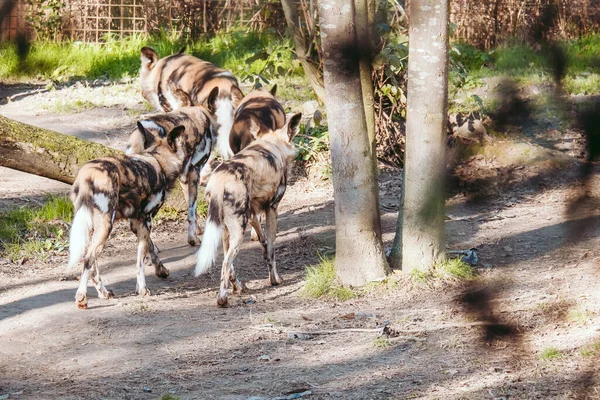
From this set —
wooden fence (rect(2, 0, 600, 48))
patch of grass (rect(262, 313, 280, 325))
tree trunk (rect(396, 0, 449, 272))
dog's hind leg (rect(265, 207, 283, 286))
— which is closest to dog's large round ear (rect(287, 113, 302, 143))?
dog's hind leg (rect(265, 207, 283, 286))

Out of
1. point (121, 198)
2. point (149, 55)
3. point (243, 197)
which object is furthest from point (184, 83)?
point (149, 55)

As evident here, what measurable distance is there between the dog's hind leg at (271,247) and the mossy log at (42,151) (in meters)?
1.89

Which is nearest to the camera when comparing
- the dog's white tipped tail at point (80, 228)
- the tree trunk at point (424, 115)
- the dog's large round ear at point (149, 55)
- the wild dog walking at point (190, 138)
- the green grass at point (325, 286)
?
the dog's large round ear at point (149, 55)

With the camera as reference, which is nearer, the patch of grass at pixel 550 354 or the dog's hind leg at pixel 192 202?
the patch of grass at pixel 550 354

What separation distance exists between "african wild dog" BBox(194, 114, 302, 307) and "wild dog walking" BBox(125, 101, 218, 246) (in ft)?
2.82

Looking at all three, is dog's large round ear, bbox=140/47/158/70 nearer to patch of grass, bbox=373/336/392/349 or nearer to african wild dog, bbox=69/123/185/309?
patch of grass, bbox=373/336/392/349

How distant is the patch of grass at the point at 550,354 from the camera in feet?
12.2

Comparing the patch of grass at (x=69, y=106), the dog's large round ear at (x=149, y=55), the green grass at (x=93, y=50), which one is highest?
the green grass at (x=93, y=50)

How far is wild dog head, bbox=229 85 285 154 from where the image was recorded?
7234 millimetres

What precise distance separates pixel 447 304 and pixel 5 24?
443 centimetres

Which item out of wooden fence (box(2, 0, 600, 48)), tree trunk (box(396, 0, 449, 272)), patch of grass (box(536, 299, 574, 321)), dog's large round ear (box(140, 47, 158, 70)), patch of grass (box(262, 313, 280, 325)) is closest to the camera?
wooden fence (box(2, 0, 600, 48))

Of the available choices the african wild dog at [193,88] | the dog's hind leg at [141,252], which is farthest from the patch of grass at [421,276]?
the african wild dog at [193,88]

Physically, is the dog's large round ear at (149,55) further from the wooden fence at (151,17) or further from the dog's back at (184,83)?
the dog's back at (184,83)

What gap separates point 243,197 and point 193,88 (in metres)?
3.28
